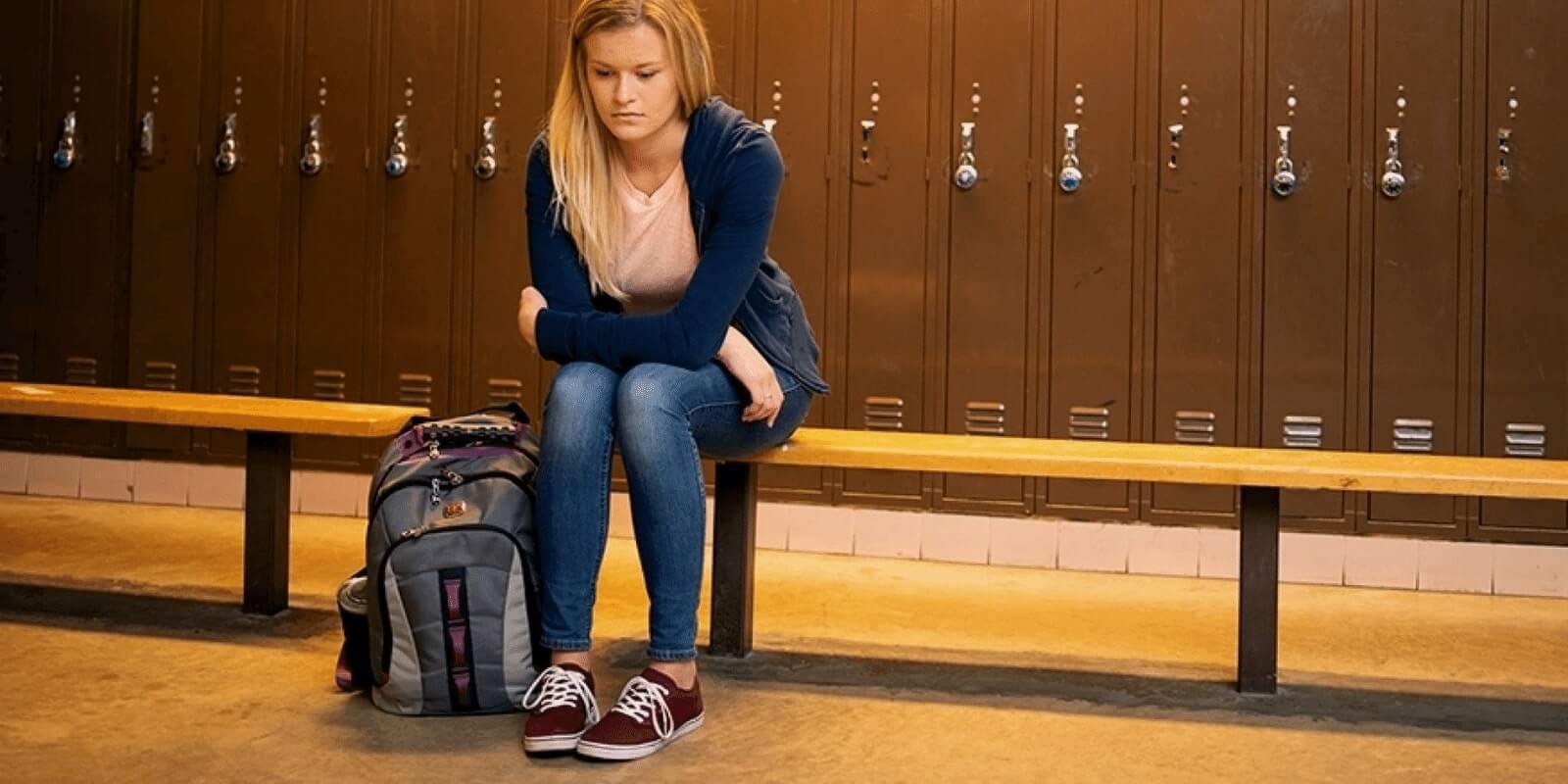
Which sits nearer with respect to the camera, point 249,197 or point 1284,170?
point 1284,170

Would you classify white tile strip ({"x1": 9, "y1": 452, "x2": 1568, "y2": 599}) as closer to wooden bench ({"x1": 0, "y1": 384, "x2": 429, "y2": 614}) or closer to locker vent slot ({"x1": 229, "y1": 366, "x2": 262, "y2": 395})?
locker vent slot ({"x1": 229, "y1": 366, "x2": 262, "y2": 395})

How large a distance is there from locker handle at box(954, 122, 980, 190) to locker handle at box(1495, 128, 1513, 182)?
1285 mm

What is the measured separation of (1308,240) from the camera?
4316mm

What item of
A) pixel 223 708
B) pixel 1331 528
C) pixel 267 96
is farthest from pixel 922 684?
pixel 267 96

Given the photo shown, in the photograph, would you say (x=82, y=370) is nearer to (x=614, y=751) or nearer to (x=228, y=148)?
(x=228, y=148)

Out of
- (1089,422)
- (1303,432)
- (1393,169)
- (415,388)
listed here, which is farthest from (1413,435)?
(415,388)

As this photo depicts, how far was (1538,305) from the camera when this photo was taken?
4.20 meters

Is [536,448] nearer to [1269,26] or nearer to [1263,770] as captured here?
[1263,770]

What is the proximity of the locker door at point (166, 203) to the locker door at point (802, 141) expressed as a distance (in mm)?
1761

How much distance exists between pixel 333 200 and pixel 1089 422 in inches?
88.9

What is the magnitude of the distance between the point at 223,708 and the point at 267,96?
276 cm

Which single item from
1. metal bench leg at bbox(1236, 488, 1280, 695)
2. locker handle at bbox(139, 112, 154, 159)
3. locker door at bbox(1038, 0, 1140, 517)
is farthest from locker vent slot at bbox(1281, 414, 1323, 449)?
locker handle at bbox(139, 112, 154, 159)

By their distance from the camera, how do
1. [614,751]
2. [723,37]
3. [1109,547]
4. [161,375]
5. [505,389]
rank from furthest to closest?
[161,375]
[505,389]
[723,37]
[1109,547]
[614,751]

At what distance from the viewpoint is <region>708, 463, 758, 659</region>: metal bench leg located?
3.13m
